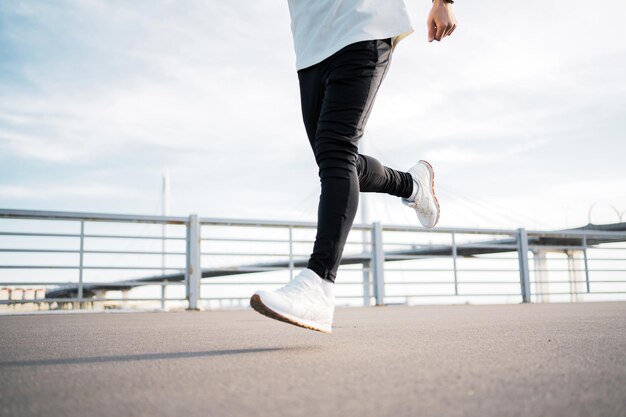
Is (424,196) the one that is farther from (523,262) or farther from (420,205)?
(523,262)

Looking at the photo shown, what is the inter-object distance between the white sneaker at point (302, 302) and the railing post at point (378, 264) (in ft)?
13.1

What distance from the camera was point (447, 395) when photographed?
551mm

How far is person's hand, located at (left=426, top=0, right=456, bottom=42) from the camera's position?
4.33ft

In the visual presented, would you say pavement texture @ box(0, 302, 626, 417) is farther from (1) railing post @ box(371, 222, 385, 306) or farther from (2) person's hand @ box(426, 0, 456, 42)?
(1) railing post @ box(371, 222, 385, 306)

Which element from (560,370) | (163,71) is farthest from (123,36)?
(560,370)

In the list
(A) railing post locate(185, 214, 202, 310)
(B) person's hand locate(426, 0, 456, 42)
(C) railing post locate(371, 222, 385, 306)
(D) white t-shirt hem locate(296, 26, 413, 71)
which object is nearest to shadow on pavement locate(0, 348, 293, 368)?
(D) white t-shirt hem locate(296, 26, 413, 71)

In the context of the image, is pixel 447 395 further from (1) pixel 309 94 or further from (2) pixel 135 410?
(1) pixel 309 94

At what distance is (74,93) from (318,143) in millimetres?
12740

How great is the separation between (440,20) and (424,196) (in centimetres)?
51

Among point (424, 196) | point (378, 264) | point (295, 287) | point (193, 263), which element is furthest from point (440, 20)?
point (378, 264)

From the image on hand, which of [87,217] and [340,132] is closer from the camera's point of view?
[340,132]

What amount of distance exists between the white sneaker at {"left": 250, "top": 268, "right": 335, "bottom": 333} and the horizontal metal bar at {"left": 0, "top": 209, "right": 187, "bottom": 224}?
11.3 ft

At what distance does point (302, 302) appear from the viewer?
1.04 m

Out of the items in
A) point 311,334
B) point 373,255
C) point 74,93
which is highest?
point 74,93
